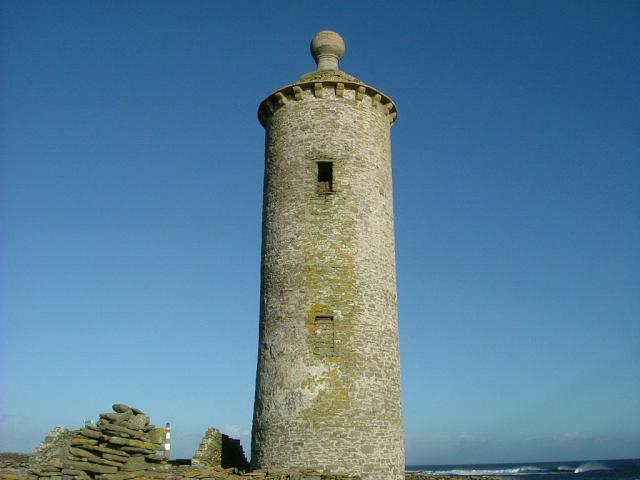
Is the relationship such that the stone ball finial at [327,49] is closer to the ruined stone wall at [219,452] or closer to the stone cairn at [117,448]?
the ruined stone wall at [219,452]

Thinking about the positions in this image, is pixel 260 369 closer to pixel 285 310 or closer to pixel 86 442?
pixel 285 310

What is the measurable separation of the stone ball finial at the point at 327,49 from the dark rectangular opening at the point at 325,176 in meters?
3.35

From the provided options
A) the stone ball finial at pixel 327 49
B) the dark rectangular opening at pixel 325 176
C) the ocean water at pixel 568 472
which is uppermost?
the stone ball finial at pixel 327 49

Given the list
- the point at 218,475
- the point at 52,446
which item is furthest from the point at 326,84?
the point at 52,446

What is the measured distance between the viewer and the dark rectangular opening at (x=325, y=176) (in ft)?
51.2

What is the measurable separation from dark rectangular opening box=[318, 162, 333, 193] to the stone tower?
3 cm

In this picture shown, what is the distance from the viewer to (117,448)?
37.9 feet

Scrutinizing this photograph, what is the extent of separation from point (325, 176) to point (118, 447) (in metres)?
7.84

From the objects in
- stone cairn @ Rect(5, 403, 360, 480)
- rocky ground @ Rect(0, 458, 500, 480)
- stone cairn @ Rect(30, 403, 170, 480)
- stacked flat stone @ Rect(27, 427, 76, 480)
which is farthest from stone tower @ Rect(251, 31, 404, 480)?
stacked flat stone @ Rect(27, 427, 76, 480)

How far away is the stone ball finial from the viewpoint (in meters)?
17.6

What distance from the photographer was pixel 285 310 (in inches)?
579

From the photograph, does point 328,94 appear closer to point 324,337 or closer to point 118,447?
point 324,337

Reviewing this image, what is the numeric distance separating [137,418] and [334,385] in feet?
13.9

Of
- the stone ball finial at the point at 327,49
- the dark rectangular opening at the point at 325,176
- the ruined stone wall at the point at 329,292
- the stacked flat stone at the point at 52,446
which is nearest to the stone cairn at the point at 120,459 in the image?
the ruined stone wall at the point at 329,292
